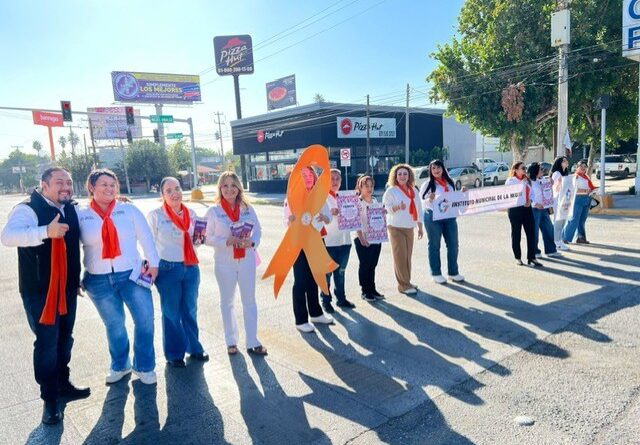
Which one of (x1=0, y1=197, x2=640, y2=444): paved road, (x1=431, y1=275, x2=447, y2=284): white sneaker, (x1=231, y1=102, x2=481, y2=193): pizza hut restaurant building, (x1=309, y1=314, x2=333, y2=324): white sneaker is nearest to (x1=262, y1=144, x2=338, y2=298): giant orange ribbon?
(x1=309, y1=314, x2=333, y2=324): white sneaker

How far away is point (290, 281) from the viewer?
7906 millimetres

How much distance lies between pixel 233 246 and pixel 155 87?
221 feet

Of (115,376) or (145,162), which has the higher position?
(145,162)

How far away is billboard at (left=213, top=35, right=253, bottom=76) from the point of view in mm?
48406

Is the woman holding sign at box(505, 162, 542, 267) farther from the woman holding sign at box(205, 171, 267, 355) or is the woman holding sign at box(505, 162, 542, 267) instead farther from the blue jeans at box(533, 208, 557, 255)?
the woman holding sign at box(205, 171, 267, 355)

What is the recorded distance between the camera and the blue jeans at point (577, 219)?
31.0 feet

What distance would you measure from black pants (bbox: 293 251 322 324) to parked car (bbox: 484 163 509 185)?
1108 inches

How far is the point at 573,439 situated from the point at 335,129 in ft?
97.7

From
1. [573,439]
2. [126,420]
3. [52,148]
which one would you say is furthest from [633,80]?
[52,148]

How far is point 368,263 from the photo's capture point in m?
6.46

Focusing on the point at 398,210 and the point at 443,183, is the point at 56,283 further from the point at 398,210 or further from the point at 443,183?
the point at 443,183

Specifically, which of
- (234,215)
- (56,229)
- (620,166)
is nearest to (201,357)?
(234,215)

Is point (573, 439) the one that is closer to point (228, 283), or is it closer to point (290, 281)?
point (228, 283)

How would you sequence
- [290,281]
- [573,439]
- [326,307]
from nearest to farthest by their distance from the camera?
1. [573,439]
2. [326,307]
3. [290,281]
